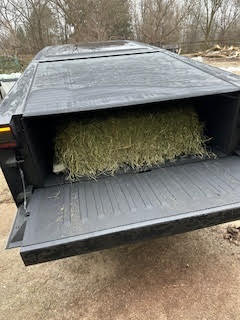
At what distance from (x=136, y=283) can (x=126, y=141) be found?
1.22 metres

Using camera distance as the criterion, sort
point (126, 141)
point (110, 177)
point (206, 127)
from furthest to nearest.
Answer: point (206, 127)
point (126, 141)
point (110, 177)

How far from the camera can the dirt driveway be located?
6.51 feet

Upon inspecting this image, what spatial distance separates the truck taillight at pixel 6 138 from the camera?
169 cm

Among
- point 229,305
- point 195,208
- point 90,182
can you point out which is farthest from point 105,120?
point 229,305

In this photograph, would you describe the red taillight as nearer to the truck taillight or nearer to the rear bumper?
the truck taillight

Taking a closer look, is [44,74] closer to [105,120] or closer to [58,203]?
[105,120]

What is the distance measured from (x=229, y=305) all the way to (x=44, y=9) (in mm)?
20012

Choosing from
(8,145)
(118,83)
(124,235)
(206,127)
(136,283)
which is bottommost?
(136,283)

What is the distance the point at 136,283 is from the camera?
7.30ft

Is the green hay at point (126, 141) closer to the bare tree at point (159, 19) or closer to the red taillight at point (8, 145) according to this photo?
the red taillight at point (8, 145)

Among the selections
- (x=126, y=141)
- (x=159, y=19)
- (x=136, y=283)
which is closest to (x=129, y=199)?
(x=126, y=141)

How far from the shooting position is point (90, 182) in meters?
2.13

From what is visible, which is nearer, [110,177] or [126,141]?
[110,177]

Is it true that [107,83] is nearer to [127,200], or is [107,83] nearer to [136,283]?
[127,200]
